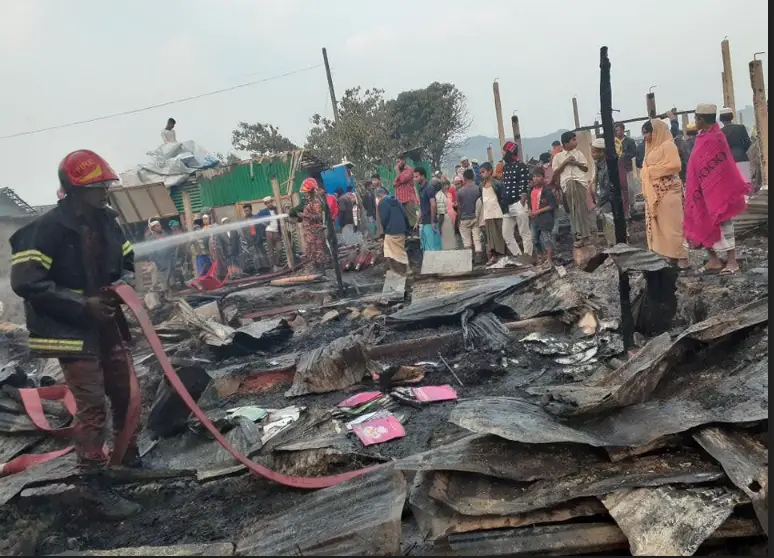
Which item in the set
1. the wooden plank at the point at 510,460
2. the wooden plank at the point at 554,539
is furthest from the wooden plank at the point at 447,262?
the wooden plank at the point at 554,539

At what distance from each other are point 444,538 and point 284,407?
9.80 feet

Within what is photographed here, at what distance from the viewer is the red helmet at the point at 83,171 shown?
3621mm

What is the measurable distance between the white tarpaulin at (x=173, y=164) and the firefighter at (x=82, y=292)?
12939mm

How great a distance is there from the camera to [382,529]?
2.52 meters

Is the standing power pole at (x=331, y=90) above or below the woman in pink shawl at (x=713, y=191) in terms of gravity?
above

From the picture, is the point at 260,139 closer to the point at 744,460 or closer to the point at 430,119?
the point at 430,119

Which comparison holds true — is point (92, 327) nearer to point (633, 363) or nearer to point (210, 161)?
point (633, 363)

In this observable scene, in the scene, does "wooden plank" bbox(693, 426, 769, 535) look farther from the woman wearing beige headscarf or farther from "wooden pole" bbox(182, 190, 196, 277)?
"wooden pole" bbox(182, 190, 196, 277)

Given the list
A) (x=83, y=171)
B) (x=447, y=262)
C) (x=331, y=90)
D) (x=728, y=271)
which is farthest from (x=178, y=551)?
(x=331, y=90)

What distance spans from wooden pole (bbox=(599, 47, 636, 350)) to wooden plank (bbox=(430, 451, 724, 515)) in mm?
2242

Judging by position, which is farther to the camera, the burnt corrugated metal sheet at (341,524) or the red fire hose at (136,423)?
the red fire hose at (136,423)

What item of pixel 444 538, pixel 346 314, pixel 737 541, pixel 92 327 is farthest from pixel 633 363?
pixel 346 314

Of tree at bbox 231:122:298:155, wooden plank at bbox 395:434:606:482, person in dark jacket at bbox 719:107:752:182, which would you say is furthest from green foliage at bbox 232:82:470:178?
wooden plank at bbox 395:434:606:482

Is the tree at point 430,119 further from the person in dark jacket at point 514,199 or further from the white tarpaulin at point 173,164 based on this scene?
the person in dark jacket at point 514,199
